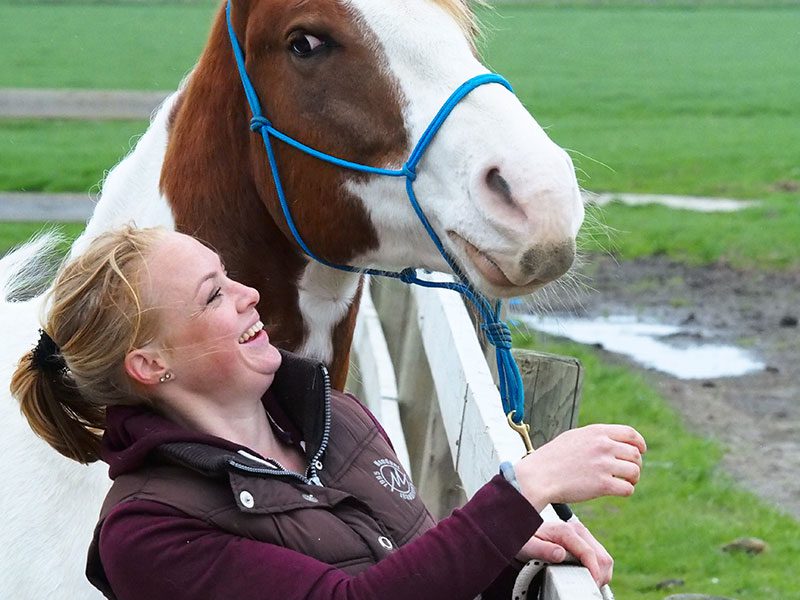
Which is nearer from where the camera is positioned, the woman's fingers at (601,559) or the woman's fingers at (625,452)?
the woman's fingers at (625,452)

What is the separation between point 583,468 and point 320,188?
2.99ft

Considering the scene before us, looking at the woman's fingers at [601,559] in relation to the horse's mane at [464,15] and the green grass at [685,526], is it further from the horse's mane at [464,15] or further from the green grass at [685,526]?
the green grass at [685,526]

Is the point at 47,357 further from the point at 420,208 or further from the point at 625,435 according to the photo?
the point at 625,435

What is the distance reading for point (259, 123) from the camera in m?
2.51

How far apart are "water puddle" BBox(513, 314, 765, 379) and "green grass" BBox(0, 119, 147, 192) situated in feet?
17.6

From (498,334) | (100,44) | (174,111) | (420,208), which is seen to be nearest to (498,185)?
(420,208)

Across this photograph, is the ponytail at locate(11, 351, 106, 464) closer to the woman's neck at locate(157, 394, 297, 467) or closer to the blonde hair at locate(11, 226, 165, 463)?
the blonde hair at locate(11, 226, 165, 463)

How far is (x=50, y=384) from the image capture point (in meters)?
2.01

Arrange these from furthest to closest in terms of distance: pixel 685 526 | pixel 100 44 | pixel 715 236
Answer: pixel 100 44 → pixel 715 236 → pixel 685 526

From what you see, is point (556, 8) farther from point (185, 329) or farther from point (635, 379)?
point (185, 329)

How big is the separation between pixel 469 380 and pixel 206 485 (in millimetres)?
937

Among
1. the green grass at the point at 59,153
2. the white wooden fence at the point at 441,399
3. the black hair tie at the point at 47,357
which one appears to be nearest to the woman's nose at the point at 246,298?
the black hair tie at the point at 47,357

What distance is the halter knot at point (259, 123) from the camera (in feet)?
8.22

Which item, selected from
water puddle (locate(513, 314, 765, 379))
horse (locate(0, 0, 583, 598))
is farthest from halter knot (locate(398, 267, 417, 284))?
water puddle (locate(513, 314, 765, 379))
